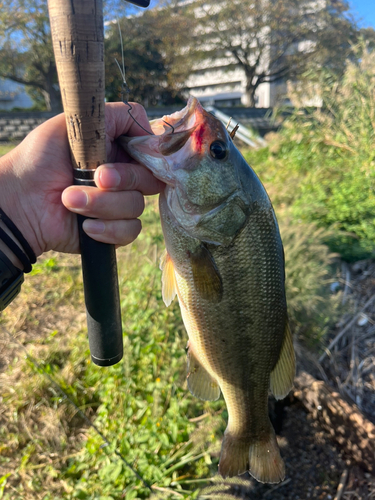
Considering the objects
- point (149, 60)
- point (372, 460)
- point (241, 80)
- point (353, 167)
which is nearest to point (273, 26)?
point (149, 60)

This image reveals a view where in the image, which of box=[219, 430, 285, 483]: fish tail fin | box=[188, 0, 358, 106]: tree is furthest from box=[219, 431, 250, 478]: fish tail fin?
box=[188, 0, 358, 106]: tree

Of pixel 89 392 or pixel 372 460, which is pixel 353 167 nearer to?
pixel 372 460

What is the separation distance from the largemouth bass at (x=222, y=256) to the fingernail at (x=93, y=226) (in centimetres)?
27

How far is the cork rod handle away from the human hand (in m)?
0.06

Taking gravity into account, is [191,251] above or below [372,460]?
above

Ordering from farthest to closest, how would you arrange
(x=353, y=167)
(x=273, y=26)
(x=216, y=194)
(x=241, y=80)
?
(x=241, y=80) → (x=273, y=26) → (x=353, y=167) → (x=216, y=194)

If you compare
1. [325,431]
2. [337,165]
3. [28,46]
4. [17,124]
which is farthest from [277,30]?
[325,431]

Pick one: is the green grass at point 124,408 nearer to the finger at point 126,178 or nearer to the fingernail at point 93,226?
the finger at point 126,178

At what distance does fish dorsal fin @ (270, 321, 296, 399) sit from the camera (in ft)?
5.39

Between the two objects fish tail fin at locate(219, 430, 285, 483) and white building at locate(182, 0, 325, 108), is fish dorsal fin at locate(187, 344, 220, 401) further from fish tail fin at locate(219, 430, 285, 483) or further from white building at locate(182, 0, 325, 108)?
white building at locate(182, 0, 325, 108)

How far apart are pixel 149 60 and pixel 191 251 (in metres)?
23.8

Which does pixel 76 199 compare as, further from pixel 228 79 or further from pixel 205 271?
pixel 228 79

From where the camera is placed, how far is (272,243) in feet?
4.82

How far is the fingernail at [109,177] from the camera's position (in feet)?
4.27
